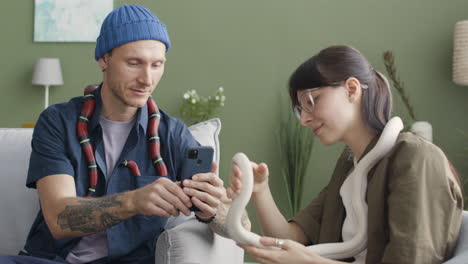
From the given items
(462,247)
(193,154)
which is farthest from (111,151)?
(462,247)

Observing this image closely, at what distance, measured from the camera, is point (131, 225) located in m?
2.05

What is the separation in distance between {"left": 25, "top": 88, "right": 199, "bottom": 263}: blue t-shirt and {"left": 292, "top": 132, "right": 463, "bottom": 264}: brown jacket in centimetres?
80

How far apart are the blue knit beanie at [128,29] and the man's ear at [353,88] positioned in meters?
0.74

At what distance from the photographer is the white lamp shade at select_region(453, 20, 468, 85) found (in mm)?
3973

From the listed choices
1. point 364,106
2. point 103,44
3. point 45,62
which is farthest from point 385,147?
point 45,62

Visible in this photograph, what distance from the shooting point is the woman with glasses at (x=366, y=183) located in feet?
4.83

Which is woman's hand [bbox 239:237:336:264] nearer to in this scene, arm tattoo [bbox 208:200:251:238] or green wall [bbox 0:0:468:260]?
arm tattoo [bbox 208:200:251:238]

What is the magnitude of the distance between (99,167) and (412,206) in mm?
1082

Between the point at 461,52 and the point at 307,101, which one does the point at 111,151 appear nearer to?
the point at 307,101

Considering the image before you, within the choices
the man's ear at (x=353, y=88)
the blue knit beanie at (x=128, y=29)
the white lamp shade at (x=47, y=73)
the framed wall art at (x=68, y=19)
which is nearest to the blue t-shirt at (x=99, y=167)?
the blue knit beanie at (x=128, y=29)

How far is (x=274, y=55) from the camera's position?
456 cm

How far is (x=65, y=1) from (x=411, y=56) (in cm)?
277

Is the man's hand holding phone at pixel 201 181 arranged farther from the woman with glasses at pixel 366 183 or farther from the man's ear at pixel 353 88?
the man's ear at pixel 353 88

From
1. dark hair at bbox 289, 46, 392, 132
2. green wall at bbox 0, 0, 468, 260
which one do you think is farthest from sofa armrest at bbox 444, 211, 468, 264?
green wall at bbox 0, 0, 468, 260
